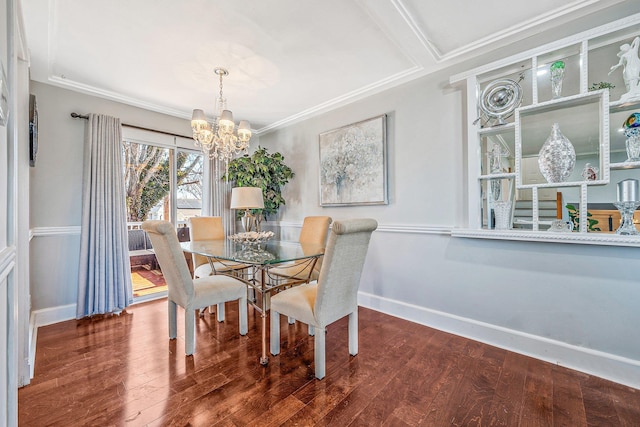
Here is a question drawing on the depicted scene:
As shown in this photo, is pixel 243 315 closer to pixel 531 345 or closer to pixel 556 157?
pixel 531 345

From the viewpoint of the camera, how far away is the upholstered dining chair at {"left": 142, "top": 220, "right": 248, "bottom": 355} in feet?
6.38

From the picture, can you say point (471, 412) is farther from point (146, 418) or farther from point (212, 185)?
point (212, 185)

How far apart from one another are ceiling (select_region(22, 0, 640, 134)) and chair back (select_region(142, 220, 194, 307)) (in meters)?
1.44

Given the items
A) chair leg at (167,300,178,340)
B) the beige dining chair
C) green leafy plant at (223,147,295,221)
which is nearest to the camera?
chair leg at (167,300,178,340)

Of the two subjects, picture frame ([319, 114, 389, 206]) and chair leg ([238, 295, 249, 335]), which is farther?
picture frame ([319, 114, 389, 206])

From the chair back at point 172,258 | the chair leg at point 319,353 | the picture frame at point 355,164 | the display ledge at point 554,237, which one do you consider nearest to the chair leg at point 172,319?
the chair back at point 172,258

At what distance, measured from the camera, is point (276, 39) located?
2.09 m

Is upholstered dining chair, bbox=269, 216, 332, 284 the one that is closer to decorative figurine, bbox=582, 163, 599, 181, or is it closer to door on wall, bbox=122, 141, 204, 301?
door on wall, bbox=122, 141, 204, 301

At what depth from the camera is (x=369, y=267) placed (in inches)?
119

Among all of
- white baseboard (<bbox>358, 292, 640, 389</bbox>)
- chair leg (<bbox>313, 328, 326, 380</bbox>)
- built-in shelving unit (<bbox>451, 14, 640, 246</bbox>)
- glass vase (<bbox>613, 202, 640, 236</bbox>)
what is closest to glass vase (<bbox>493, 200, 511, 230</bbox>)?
built-in shelving unit (<bbox>451, 14, 640, 246</bbox>)

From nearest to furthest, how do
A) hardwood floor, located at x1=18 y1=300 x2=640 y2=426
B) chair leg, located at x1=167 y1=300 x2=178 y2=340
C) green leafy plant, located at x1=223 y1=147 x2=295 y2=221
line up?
1. hardwood floor, located at x1=18 y1=300 x2=640 y2=426
2. chair leg, located at x1=167 y1=300 x2=178 y2=340
3. green leafy plant, located at x1=223 y1=147 x2=295 y2=221

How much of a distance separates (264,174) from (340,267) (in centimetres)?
232

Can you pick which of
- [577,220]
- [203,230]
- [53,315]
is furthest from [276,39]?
[53,315]

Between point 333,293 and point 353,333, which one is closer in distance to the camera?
point 333,293
